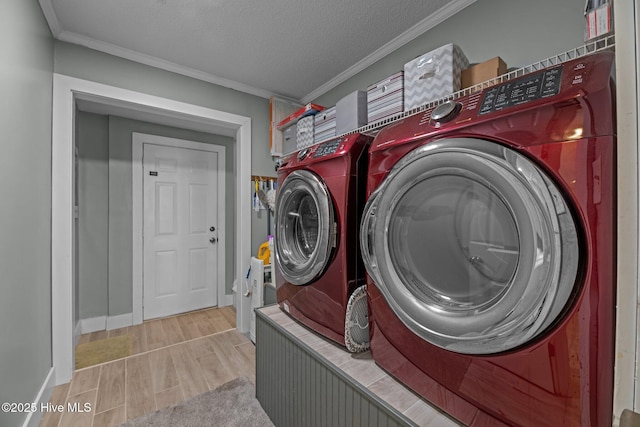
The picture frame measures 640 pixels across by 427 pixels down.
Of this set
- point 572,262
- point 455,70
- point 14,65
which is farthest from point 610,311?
point 14,65

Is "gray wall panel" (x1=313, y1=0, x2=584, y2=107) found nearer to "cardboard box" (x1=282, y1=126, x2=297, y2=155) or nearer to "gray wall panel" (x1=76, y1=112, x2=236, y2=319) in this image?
"cardboard box" (x1=282, y1=126, x2=297, y2=155)

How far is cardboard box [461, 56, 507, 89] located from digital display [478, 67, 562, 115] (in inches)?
20.9

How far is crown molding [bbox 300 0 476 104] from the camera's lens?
5.20 ft

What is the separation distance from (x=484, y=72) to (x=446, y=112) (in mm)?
601

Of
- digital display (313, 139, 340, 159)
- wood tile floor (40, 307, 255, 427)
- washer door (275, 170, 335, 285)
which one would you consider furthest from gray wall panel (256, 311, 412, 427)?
digital display (313, 139, 340, 159)

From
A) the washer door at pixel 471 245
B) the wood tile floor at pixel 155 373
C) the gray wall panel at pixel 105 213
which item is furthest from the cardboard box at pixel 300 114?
the wood tile floor at pixel 155 373

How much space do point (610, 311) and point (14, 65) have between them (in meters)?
2.36

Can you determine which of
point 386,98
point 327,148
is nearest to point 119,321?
point 327,148

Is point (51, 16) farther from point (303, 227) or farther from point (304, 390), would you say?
point (304, 390)

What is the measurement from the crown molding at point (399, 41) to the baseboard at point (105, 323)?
317 centimetres

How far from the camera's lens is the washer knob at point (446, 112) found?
80 cm

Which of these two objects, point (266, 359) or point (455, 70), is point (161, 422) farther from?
point (455, 70)

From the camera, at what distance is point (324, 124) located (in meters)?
2.05

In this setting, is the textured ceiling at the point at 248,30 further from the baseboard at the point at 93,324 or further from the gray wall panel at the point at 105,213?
the baseboard at the point at 93,324
